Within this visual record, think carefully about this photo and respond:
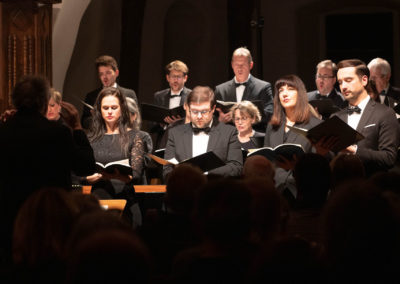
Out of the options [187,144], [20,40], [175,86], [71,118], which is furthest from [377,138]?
[20,40]

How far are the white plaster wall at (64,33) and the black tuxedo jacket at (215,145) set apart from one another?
397 cm

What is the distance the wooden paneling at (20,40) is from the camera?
21.9 ft

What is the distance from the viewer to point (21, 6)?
265 inches

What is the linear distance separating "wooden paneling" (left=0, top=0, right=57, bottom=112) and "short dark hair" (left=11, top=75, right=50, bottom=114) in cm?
349

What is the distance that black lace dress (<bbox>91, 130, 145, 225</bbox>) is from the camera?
458 cm

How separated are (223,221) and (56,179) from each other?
1.52 m

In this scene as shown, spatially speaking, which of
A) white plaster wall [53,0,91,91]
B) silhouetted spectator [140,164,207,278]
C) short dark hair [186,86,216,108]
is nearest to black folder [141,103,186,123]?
short dark hair [186,86,216,108]

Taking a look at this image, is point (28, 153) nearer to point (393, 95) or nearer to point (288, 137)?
point (288, 137)

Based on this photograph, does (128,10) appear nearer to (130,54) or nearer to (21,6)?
(130,54)

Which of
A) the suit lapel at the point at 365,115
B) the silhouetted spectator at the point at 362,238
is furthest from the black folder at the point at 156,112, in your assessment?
the silhouetted spectator at the point at 362,238

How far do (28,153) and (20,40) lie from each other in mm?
3835

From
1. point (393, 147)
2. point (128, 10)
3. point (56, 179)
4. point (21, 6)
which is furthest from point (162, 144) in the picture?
point (128, 10)

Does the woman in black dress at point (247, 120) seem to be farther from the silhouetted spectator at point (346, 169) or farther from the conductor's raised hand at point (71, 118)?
the silhouetted spectator at point (346, 169)

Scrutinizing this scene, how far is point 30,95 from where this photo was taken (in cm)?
328
